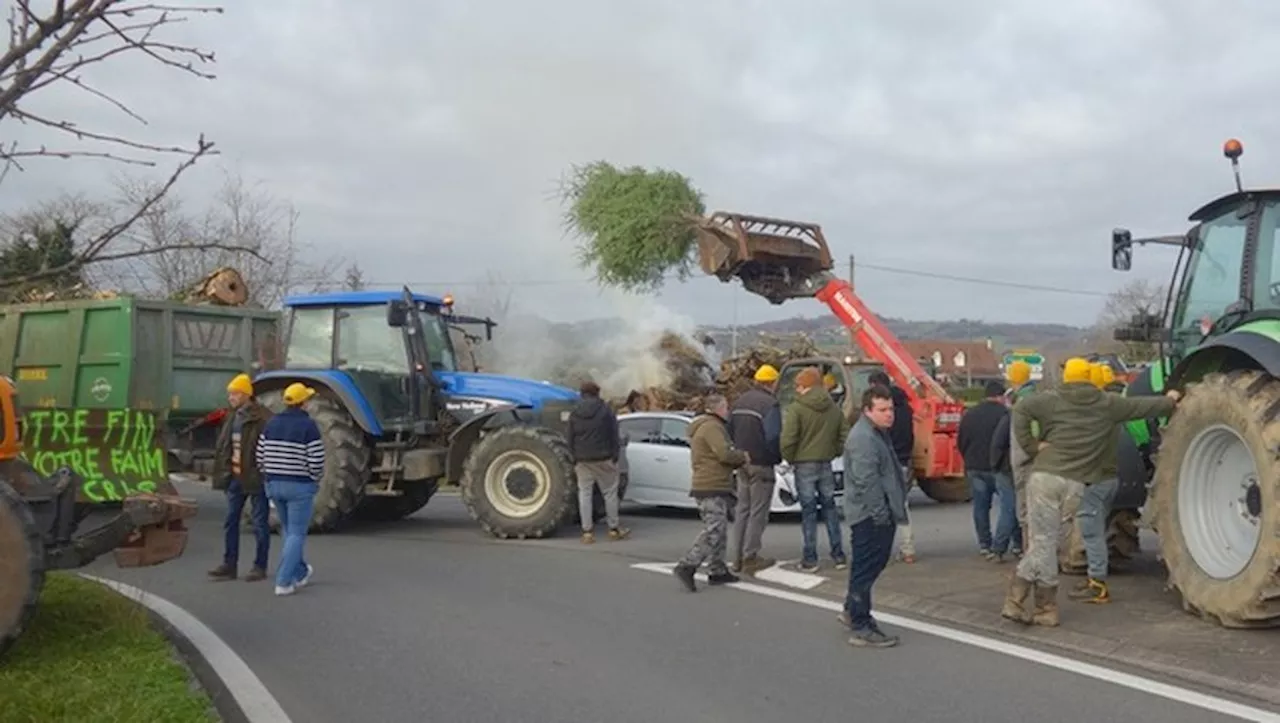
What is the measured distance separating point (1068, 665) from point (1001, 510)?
4.10m

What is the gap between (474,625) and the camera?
336 inches

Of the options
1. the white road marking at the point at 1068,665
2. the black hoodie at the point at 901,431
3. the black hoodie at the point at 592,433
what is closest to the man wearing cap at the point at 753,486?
the white road marking at the point at 1068,665

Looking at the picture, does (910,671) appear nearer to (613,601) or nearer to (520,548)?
(613,601)

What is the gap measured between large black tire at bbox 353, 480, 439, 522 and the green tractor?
9.45 m

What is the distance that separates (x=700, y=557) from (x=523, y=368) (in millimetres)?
16195

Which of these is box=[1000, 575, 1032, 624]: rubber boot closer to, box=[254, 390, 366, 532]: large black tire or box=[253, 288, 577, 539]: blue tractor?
box=[253, 288, 577, 539]: blue tractor

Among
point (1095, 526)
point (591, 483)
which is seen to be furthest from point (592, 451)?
point (1095, 526)

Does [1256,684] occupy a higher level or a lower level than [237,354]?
lower

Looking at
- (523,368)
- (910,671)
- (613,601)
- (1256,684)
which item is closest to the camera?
(1256,684)

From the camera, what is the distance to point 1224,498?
7.86 m

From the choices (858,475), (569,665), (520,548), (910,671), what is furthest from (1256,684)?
(520,548)

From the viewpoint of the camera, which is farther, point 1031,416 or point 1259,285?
point 1031,416

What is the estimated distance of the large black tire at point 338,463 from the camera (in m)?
13.5

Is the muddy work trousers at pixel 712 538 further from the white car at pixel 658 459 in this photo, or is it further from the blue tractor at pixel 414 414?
the white car at pixel 658 459
